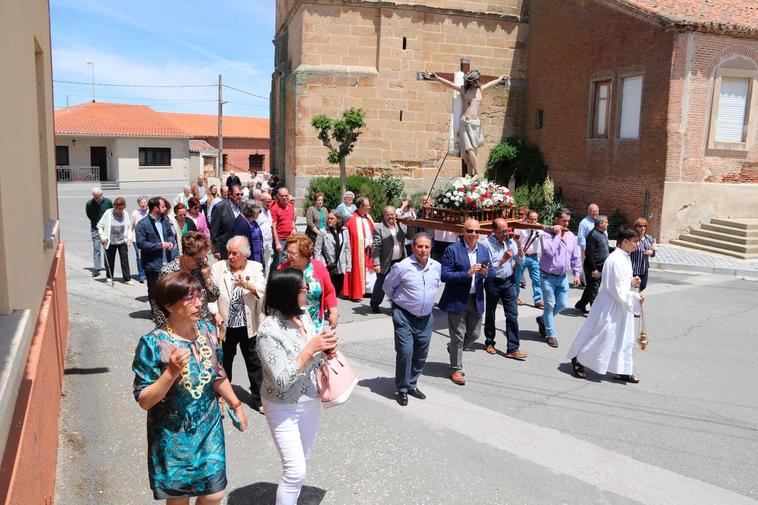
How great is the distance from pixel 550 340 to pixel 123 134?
40.7 metres

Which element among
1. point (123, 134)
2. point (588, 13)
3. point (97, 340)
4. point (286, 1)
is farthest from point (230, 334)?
point (123, 134)

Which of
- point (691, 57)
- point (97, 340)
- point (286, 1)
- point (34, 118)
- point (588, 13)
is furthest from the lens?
point (286, 1)

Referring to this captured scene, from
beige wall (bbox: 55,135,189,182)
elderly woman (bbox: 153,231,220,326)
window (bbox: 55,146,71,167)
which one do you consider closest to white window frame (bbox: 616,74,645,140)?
elderly woman (bbox: 153,231,220,326)

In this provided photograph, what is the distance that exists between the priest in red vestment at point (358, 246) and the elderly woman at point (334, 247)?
9.9 inches

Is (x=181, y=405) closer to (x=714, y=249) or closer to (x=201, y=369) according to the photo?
(x=201, y=369)

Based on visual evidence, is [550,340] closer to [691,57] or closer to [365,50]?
[691,57]

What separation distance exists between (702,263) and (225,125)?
55326mm

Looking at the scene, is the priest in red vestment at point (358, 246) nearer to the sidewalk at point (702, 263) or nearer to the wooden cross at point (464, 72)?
the wooden cross at point (464, 72)

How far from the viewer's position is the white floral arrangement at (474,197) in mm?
9719

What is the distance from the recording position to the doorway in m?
45.2

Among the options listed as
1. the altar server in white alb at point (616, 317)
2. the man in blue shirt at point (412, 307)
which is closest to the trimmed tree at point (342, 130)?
the altar server in white alb at point (616, 317)

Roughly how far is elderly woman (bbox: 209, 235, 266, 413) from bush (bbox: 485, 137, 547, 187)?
19.5 meters

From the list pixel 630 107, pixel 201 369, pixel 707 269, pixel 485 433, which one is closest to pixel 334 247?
pixel 485 433

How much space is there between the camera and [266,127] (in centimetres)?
6838
